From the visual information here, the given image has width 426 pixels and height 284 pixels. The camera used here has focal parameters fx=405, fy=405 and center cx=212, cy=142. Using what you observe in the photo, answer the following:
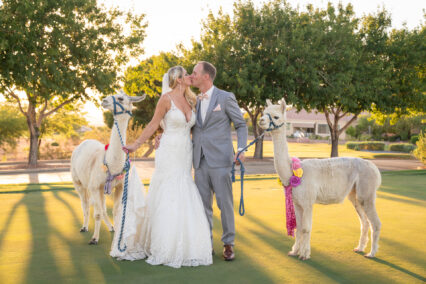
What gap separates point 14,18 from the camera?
58.7 ft

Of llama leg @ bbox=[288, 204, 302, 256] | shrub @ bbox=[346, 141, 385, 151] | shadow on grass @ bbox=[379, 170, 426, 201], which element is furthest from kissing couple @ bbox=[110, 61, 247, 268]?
shrub @ bbox=[346, 141, 385, 151]

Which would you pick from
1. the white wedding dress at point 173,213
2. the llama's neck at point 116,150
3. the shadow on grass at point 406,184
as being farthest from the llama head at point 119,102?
the shadow on grass at point 406,184

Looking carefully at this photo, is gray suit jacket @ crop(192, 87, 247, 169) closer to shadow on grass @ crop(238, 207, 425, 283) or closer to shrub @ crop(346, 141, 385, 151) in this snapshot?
shadow on grass @ crop(238, 207, 425, 283)

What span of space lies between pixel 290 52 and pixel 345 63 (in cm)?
359

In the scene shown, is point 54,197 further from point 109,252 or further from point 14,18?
point 14,18

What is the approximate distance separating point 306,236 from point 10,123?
3528cm

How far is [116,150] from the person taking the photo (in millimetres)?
5906

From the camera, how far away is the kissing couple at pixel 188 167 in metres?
5.14

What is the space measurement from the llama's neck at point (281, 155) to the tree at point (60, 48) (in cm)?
1476

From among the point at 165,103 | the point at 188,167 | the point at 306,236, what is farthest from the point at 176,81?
the point at 306,236

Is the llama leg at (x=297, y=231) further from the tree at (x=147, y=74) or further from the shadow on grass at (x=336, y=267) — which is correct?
the tree at (x=147, y=74)

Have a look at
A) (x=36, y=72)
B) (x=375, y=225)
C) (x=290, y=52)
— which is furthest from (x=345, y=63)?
(x=375, y=225)

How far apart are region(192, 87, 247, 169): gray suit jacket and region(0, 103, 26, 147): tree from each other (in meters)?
34.5

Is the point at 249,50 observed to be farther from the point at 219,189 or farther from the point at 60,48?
the point at 219,189
